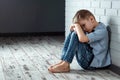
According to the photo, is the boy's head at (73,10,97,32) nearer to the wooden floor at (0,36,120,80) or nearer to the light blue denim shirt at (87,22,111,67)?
the light blue denim shirt at (87,22,111,67)

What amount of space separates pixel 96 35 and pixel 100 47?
16cm

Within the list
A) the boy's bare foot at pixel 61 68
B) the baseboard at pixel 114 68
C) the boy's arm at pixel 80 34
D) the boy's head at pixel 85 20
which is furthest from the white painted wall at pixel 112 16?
the boy's bare foot at pixel 61 68

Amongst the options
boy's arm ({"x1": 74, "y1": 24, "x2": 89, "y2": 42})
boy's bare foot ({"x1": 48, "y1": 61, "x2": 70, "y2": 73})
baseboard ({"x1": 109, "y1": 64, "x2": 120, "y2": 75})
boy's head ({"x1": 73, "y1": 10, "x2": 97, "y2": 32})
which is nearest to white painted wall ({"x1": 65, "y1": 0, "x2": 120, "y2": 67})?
baseboard ({"x1": 109, "y1": 64, "x2": 120, "y2": 75})

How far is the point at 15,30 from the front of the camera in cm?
563

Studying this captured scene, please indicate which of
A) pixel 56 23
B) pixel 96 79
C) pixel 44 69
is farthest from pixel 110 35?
pixel 56 23

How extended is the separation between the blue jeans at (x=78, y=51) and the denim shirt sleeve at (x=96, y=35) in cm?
10

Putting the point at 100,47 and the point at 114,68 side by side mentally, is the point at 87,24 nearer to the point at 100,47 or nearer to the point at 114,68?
the point at 100,47

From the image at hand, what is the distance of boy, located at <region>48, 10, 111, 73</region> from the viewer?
2.49m

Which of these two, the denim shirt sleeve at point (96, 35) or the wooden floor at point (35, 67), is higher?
the denim shirt sleeve at point (96, 35)

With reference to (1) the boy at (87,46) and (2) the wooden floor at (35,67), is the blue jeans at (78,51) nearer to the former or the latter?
(1) the boy at (87,46)

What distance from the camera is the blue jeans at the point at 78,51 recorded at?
8.17 feet

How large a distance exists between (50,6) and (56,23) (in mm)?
416

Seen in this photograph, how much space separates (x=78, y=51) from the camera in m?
2.56

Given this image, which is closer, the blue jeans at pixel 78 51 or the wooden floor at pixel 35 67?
the wooden floor at pixel 35 67
